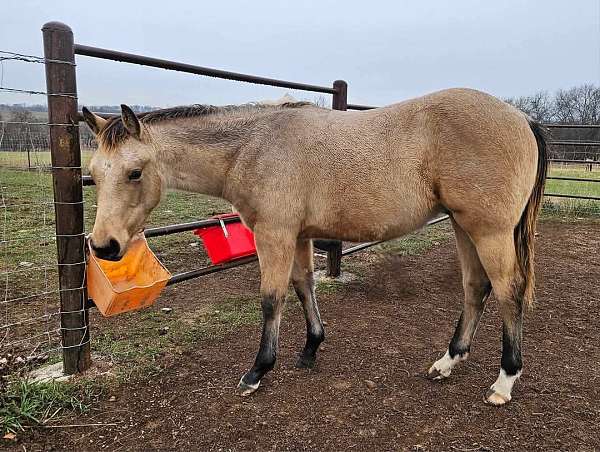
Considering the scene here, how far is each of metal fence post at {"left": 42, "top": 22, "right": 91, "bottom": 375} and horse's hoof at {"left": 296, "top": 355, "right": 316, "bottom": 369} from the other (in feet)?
4.67

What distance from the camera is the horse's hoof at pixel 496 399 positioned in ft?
8.03

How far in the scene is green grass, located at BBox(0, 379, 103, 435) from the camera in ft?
7.20

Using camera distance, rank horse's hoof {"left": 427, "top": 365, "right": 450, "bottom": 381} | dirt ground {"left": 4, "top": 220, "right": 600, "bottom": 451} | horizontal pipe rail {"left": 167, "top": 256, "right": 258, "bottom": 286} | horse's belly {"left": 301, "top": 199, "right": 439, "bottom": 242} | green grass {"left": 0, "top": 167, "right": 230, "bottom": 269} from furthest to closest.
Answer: green grass {"left": 0, "top": 167, "right": 230, "bottom": 269}
horizontal pipe rail {"left": 167, "top": 256, "right": 258, "bottom": 286}
horse's hoof {"left": 427, "top": 365, "right": 450, "bottom": 381}
horse's belly {"left": 301, "top": 199, "right": 439, "bottom": 242}
dirt ground {"left": 4, "top": 220, "right": 600, "bottom": 451}

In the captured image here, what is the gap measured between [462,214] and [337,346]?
1.47 metres

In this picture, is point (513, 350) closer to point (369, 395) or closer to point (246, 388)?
point (369, 395)

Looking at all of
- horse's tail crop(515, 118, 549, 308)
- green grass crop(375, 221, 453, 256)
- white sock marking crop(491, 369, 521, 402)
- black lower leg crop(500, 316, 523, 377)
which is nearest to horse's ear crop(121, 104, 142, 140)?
horse's tail crop(515, 118, 549, 308)

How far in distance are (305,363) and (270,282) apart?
0.74 m

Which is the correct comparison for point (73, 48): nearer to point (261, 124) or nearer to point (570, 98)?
point (261, 124)

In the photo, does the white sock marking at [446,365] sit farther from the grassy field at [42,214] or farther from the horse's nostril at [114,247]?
the grassy field at [42,214]

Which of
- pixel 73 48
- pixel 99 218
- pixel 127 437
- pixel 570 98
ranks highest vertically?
pixel 570 98

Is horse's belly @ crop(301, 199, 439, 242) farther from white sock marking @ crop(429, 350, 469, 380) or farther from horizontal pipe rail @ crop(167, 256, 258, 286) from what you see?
horizontal pipe rail @ crop(167, 256, 258, 286)

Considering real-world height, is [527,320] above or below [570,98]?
below

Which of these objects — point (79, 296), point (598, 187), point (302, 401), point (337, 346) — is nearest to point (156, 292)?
point (79, 296)

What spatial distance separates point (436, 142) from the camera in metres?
2.42
